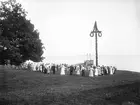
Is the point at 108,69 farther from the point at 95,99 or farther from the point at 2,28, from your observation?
the point at 95,99

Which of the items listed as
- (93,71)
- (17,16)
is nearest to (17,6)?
(17,16)

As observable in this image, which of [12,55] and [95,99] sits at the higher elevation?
[12,55]

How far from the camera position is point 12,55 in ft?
94.2

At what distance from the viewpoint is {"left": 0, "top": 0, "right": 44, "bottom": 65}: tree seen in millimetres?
29719

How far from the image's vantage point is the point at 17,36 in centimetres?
3162

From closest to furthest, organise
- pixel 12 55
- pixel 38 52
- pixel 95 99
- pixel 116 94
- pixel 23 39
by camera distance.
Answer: pixel 95 99 < pixel 116 94 < pixel 12 55 < pixel 23 39 < pixel 38 52

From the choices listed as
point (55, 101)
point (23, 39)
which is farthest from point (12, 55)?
point (55, 101)

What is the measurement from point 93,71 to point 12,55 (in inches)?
525

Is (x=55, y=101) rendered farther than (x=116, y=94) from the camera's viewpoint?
No

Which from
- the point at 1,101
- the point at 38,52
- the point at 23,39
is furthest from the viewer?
the point at 38,52

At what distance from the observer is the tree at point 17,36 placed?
97.5ft

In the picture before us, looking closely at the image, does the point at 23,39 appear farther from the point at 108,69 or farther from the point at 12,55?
the point at 108,69

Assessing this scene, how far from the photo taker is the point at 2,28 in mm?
31156

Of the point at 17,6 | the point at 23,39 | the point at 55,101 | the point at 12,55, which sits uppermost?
the point at 17,6
